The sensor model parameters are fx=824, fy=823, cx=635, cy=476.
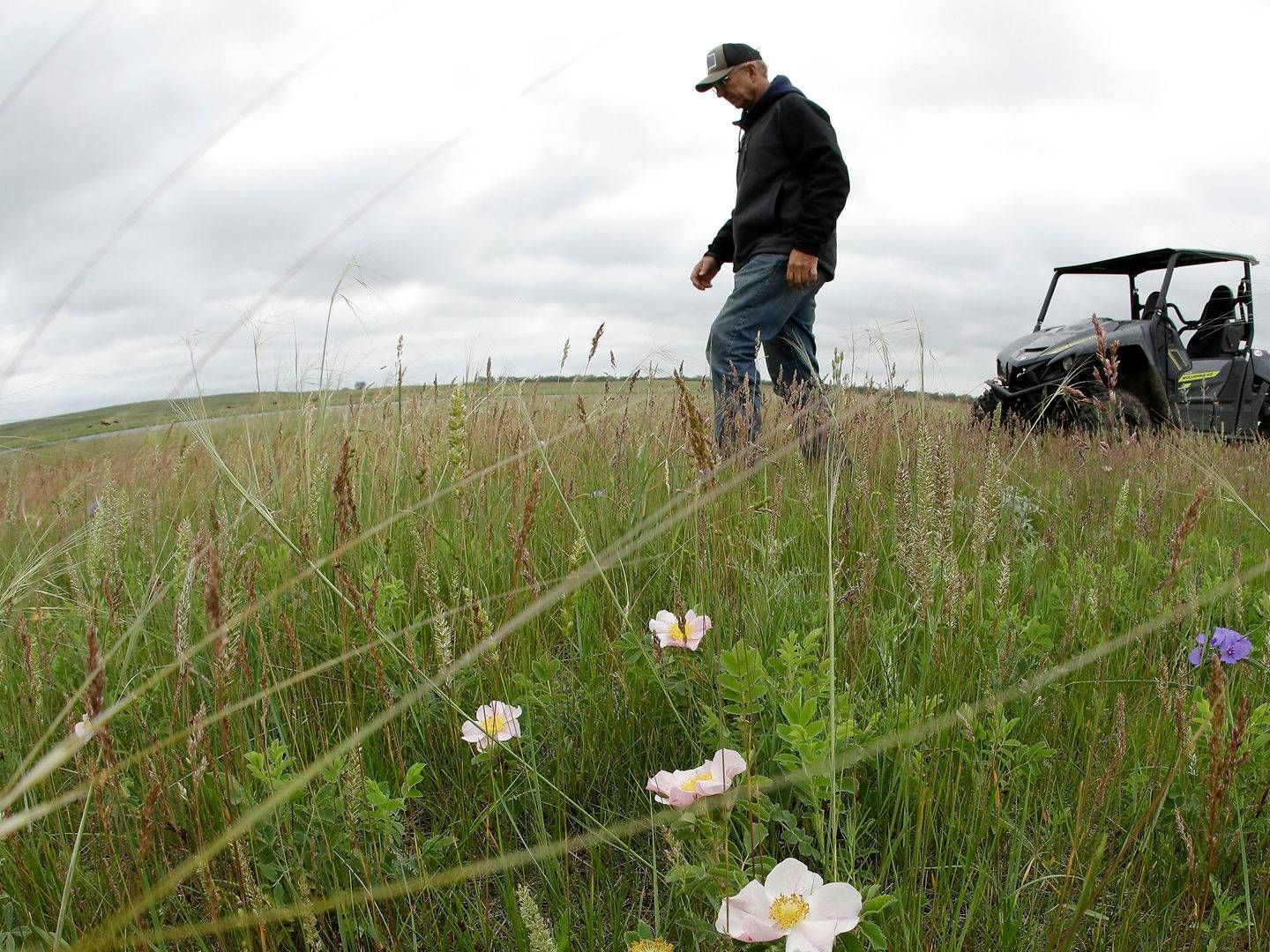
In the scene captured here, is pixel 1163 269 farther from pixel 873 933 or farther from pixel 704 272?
pixel 873 933

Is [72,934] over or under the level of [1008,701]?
under

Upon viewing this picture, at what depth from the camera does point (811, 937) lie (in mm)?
751

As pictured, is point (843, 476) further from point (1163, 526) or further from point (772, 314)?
point (772, 314)

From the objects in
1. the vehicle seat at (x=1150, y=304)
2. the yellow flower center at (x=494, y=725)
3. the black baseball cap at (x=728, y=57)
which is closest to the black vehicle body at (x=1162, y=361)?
the vehicle seat at (x=1150, y=304)

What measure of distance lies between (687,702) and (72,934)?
3.08ft

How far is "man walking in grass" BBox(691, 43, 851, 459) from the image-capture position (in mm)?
4320

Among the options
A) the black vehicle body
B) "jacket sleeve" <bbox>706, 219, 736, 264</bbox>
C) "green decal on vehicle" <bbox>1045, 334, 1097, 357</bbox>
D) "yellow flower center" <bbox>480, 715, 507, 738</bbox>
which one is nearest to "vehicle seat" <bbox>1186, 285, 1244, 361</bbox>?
the black vehicle body

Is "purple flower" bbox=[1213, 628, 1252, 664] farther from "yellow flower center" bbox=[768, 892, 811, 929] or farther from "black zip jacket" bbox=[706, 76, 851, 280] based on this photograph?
"black zip jacket" bbox=[706, 76, 851, 280]

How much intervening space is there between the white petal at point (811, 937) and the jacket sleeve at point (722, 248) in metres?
4.89

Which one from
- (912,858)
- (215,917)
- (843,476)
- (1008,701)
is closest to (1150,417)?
(843,476)

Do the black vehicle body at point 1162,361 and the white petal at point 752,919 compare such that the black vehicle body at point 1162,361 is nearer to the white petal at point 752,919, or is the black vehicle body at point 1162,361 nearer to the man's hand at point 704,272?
the man's hand at point 704,272

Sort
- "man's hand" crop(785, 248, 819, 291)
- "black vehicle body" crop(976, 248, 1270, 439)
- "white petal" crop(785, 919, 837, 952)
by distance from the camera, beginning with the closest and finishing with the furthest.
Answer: "white petal" crop(785, 919, 837, 952)
"man's hand" crop(785, 248, 819, 291)
"black vehicle body" crop(976, 248, 1270, 439)

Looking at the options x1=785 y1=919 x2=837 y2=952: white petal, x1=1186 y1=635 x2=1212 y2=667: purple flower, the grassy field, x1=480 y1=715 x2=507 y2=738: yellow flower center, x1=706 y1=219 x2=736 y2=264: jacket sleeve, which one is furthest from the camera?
x1=706 y1=219 x2=736 y2=264: jacket sleeve

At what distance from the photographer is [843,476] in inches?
107
